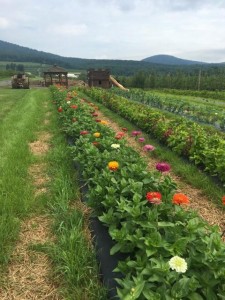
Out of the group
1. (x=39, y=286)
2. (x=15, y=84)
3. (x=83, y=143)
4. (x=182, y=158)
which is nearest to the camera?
(x=39, y=286)

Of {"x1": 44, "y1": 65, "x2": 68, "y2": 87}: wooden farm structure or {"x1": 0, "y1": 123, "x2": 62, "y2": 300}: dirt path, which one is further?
{"x1": 44, "y1": 65, "x2": 68, "y2": 87}: wooden farm structure

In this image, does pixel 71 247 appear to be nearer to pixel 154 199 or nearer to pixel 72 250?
pixel 72 250

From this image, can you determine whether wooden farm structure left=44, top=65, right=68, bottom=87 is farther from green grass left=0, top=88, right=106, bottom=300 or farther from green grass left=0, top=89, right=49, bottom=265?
green grass left=0, top=88, right=106, bottom=300

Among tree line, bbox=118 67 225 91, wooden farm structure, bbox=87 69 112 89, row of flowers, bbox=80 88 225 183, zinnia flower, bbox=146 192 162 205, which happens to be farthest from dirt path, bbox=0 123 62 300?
tree line, bbox=118 67 225 91

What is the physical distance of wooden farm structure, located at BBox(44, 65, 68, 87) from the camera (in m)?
40.0

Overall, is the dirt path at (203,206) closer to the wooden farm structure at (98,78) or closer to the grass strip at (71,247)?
the grass strip at (71,247)

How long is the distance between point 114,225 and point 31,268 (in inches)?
35.8

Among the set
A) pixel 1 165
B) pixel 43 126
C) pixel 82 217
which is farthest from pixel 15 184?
pixel 43 126

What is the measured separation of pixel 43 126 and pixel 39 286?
722 centimetres

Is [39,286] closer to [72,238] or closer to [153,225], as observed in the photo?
[72,238]

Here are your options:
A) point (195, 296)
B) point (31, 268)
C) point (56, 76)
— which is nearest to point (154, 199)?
point (195, 296)

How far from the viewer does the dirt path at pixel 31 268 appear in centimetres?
265

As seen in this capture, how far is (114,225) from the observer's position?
2.72 meters

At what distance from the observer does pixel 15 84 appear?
113ft
